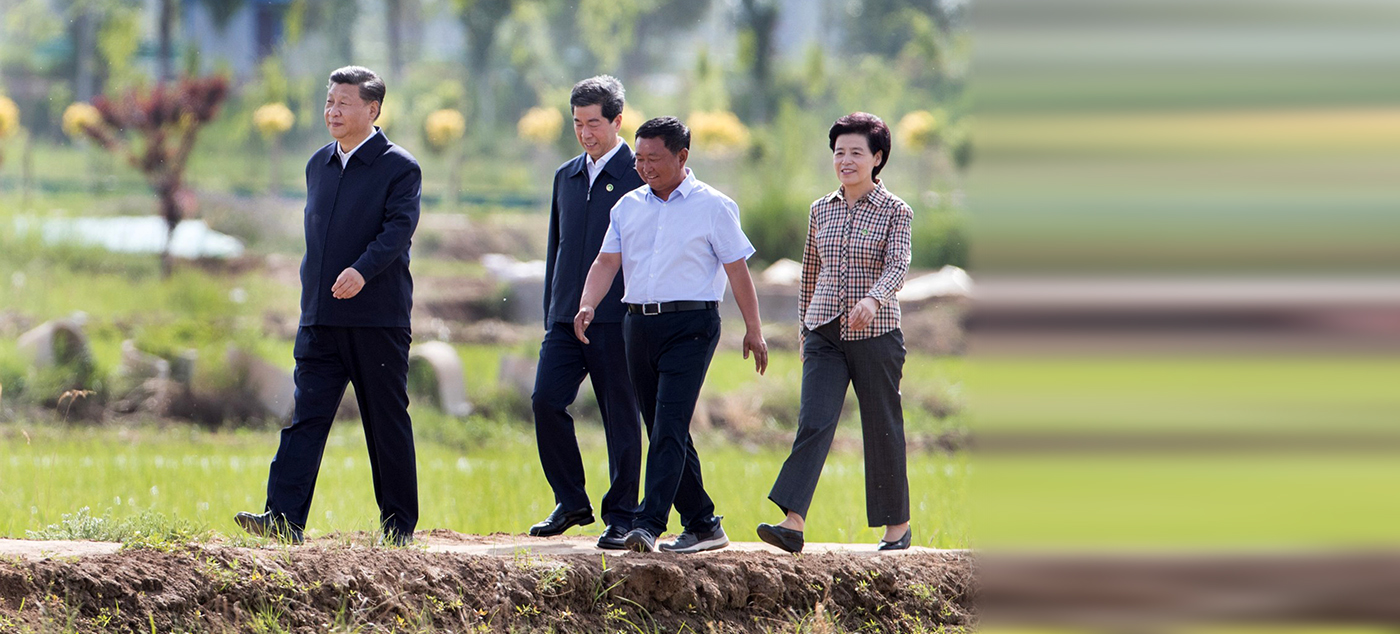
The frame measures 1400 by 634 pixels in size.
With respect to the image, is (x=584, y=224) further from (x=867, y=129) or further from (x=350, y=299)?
(x=867, y=129)

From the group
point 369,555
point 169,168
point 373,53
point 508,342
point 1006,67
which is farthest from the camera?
point 373,53

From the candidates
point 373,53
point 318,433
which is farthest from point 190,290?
point 318,433

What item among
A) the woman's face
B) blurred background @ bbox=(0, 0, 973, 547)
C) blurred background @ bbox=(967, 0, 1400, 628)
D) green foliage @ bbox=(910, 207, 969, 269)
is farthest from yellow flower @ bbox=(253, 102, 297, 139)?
blurred background @ bbox=(967, 0, 1400, 628)

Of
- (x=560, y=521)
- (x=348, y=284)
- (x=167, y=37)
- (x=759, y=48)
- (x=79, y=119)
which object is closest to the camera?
(x=348, y=284)

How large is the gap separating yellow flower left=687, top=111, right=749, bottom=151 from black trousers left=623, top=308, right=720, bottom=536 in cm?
952

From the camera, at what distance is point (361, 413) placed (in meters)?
4.32

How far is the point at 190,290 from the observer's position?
13.0m

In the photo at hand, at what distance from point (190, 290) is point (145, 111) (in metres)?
1.98

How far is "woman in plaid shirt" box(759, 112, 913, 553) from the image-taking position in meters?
4.36

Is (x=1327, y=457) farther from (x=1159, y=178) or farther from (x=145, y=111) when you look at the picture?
(x=145, y=111)

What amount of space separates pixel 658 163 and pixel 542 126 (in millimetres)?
9725

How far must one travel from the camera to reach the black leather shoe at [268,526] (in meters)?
4.23

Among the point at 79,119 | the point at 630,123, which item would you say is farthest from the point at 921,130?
the point at 79,119

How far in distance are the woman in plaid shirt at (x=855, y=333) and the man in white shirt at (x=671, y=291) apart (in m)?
0.26
